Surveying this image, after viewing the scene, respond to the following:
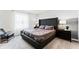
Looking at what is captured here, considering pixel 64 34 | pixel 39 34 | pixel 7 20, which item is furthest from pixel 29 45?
pixel 64 34

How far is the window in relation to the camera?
1.51 metres

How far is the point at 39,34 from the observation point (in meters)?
1.63

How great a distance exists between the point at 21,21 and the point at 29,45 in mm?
641

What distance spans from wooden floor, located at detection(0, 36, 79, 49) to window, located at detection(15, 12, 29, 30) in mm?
283

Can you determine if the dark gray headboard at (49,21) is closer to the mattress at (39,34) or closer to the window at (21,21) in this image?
the mattress at (39,34)

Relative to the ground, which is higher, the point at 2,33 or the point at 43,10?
the point at 43,10

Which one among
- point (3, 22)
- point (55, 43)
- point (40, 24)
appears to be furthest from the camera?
point (40, 24)

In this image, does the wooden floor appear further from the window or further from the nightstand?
the window

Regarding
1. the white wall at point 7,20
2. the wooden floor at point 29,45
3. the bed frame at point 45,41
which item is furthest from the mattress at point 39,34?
the white wall at point 7,20

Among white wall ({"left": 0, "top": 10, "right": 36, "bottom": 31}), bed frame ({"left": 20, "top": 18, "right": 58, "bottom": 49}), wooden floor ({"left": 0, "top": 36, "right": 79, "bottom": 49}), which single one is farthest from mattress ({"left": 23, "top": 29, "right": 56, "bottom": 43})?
white wall ({"left": 0, "top": 10, "right": 36, "bottom": 31})

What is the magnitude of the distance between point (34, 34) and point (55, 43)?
1.94 feet
